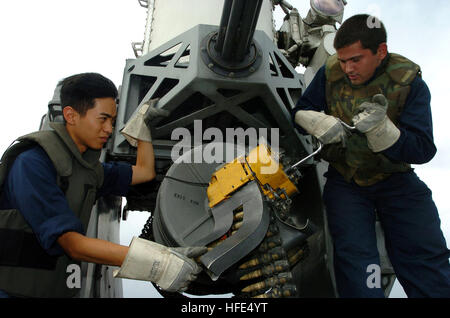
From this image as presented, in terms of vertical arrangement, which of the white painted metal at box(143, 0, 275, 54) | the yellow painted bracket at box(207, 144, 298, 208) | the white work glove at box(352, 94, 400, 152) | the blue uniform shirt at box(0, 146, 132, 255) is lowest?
the blue uniform shirt at box(0, 146, 132, 255)

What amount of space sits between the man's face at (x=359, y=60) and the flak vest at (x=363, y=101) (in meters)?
0.07

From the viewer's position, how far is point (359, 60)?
2812 mm

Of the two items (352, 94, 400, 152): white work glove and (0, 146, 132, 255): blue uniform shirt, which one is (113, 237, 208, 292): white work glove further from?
(352, 94, 400, 152): white work glove

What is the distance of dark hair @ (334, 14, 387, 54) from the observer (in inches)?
109

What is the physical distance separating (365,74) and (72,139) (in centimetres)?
205

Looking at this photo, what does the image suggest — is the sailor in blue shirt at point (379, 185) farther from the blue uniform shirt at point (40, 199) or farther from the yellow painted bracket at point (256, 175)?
the blue uniform shirt at point (40, 199)

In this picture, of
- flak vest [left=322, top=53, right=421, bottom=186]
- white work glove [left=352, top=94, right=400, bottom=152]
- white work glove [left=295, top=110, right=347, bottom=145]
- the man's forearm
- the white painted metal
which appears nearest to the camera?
white work glove [left=352, top=94, right=400, bottom=152]

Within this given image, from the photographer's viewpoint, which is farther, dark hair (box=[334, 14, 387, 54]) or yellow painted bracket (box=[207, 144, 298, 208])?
dark hair (box=[334, 14, 387, 54])

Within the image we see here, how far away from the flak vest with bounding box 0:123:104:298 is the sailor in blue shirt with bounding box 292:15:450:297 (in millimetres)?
1607

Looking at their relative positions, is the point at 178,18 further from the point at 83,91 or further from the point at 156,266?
the point at 156,266

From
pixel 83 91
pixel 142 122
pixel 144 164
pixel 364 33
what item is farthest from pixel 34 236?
pixel 364 33

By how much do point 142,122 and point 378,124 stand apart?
177 cm

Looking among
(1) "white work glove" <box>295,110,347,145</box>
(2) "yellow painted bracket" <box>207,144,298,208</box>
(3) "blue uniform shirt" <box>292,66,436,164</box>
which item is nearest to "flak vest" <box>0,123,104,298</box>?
(2) "yellow painted bracket" <box>207,144,298,208</box>

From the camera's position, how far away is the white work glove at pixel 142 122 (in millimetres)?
3227
